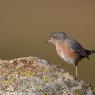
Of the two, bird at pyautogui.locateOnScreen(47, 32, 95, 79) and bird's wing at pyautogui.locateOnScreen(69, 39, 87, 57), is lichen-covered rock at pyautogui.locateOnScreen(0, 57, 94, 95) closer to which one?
bird's wing at pyautogui.locateOnScreen(69, 39, 87, 57)

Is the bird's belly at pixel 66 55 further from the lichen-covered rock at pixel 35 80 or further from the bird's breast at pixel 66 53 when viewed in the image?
the lichen-covered rock at pixel 35 80

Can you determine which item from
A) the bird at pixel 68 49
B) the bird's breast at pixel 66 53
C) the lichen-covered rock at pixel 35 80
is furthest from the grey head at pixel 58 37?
the lichen-covered rock at pixel 35 80

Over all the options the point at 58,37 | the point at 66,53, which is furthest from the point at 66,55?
the point at 58,37

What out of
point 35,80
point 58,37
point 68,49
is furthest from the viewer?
point 68,49

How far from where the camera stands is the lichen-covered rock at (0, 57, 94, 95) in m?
7.04

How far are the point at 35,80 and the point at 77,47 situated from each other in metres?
3.22

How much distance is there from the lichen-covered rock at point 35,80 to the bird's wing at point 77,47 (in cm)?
242

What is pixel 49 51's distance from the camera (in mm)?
21953

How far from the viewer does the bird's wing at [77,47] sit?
10.1m

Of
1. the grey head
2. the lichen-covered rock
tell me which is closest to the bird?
the grey head

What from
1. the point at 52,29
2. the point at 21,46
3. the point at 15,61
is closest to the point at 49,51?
the point at 21,46

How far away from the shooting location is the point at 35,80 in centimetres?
723

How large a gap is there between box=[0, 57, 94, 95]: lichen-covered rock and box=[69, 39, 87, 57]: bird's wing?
2419mm

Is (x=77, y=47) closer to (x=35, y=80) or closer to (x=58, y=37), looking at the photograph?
(x=58, y=37)
